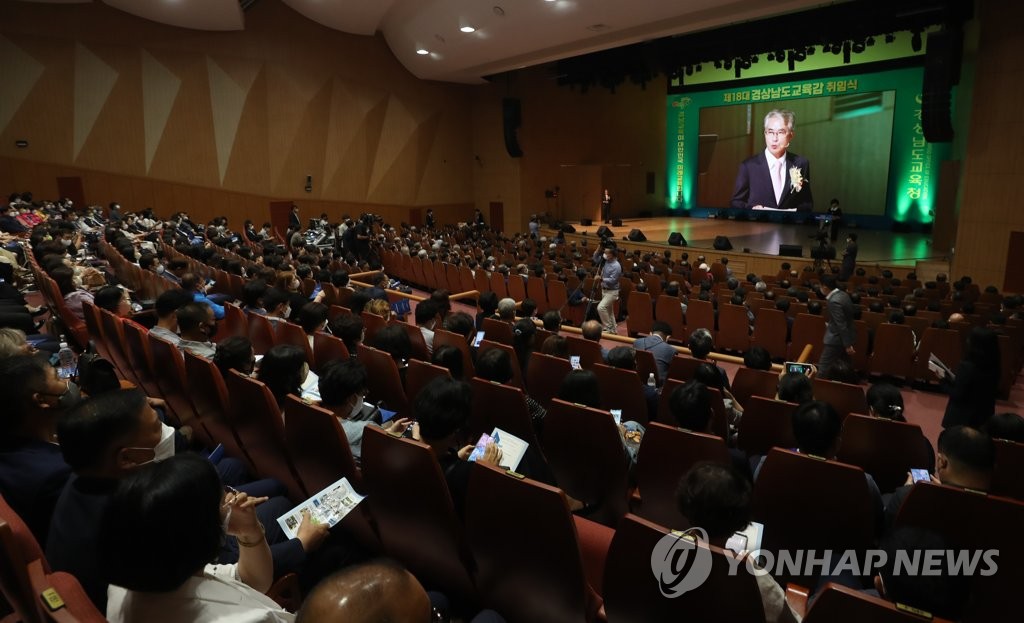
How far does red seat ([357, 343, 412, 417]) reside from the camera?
3.67 m

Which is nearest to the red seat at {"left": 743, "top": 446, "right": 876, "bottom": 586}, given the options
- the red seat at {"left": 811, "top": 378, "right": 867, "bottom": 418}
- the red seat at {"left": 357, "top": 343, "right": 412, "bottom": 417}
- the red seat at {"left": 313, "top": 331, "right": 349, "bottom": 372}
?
the red seat at {"left": 811, "top": 378, "right": 867, "bottom": 418}

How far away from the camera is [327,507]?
2.19 meters

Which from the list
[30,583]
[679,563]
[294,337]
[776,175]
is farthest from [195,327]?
[776,175]

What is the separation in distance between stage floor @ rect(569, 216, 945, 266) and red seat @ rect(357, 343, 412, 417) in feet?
38.0

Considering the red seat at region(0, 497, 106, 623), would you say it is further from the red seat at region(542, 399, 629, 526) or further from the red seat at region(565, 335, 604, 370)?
the red seat at region(565, 335, 604, 370)

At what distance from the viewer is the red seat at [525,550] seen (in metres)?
1.78

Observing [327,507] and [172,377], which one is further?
[172,377]

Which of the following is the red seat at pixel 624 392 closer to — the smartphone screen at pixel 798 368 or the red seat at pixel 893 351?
the smartphone screen at pixel 798 368

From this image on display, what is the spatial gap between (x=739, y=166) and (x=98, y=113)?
1819 centimetres

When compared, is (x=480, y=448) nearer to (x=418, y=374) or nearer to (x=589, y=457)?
(x=589, y=457)

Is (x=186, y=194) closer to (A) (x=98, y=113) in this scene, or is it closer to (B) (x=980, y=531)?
(A) (x=98, y=113)

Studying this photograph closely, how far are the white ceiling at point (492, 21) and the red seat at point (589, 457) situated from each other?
32.6 feet

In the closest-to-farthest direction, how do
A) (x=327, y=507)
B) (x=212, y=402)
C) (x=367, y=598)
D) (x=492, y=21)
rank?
(x=367, y=598) → (x=327, y=507) → (x=212, y=402) → (x=492, y=21)

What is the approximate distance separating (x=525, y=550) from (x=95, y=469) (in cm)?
131
